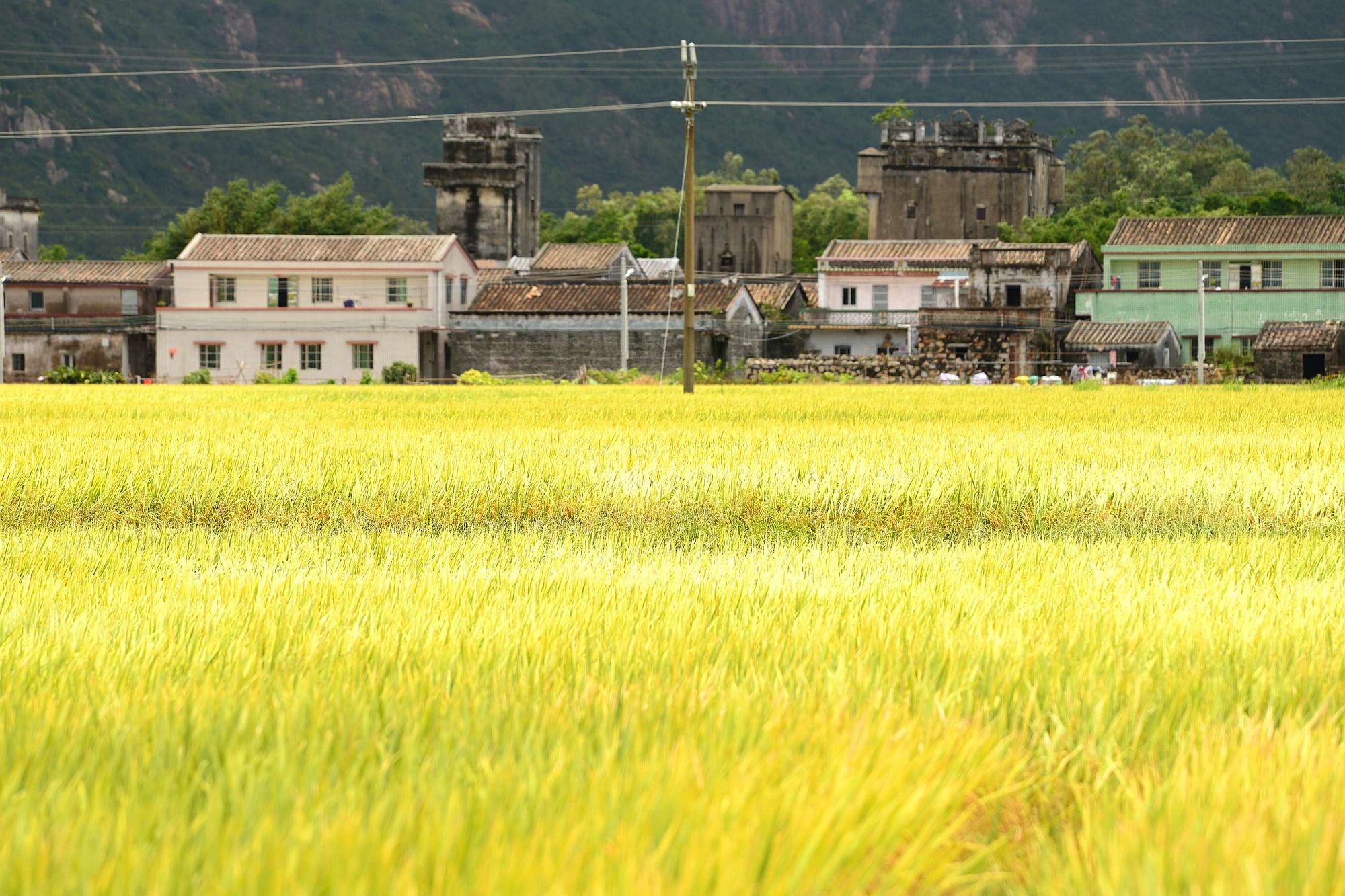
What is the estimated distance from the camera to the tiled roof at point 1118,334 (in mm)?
56125

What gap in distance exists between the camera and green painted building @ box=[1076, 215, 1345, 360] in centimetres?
A: 5844

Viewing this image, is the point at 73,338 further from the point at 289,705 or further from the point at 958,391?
the point at 289,705

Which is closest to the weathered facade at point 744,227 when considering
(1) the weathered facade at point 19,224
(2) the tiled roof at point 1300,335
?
(1) the weathered facade at point 19,224

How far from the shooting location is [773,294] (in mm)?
64688

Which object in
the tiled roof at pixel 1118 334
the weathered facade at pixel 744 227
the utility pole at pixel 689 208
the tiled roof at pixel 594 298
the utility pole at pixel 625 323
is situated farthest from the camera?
the weathered facade at pixel 744 227

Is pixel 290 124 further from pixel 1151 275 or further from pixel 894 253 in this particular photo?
pixel 1151 275

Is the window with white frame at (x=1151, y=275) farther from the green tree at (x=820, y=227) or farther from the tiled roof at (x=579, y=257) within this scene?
the green tree at (x=820, y=227)

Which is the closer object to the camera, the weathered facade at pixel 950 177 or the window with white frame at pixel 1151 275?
the window with white frame at pixel 1151 275

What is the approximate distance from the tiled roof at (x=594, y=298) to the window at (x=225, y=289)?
9.30 m

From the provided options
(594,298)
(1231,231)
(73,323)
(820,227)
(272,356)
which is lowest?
(272,356)

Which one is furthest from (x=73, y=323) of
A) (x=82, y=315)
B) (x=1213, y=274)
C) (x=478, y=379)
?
(x=1213, y=274)

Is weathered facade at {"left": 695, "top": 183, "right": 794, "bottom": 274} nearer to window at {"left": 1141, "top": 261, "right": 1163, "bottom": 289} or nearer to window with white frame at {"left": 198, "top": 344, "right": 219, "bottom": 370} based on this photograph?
window at {"left": 1141, "top": 261, "right": 1163, "bottom": 289}

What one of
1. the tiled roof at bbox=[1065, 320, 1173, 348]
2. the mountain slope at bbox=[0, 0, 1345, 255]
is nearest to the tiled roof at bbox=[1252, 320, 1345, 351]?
the tiled roof at bbox=[1065, 320, 1173, 348]

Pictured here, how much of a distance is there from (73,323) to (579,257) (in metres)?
21.7
